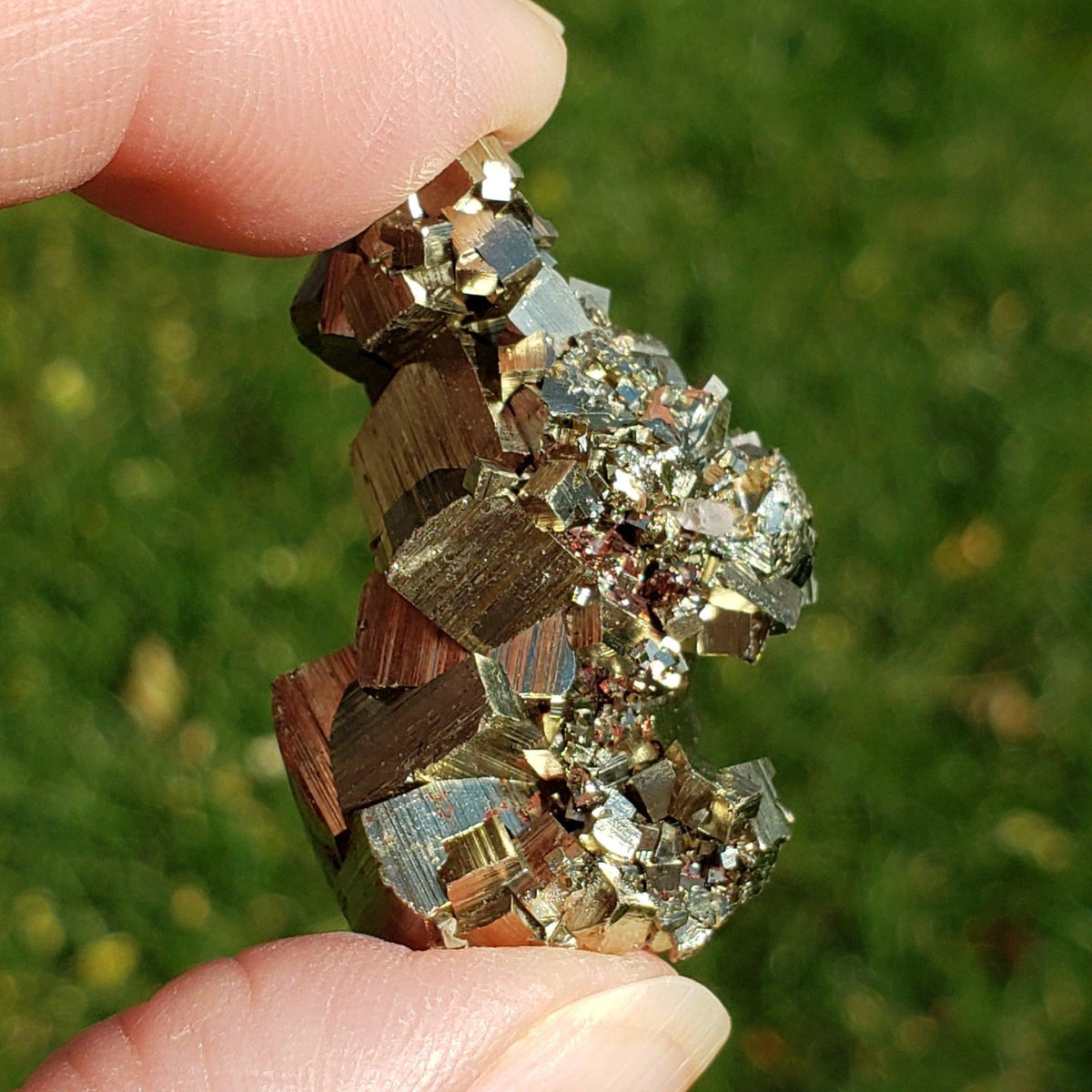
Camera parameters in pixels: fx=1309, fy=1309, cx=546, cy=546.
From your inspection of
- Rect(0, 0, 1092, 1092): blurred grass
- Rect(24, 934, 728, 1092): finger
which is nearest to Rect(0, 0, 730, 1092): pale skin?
Rect(24, 934, 728, 1092): finger

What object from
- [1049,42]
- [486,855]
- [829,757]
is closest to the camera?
[486,855]

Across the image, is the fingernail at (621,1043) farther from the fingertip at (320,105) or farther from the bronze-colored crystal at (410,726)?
the fingertip at (320,105)

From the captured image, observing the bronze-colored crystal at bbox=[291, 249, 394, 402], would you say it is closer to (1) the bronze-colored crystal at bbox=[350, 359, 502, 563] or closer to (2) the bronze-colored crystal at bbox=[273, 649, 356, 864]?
(1) the bronze-colored crystal at bbox=[350, 359, 502, 563]

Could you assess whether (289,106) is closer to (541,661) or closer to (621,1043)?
(541,661)

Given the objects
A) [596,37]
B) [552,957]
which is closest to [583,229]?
[596,37]

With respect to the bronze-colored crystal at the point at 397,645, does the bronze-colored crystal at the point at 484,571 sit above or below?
above

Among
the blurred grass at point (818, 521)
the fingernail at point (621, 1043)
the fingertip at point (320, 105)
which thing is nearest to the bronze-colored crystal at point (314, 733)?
the fingernail at point (621, 1043)

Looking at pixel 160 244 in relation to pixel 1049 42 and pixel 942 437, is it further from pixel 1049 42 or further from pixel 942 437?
pixel 1049 42
